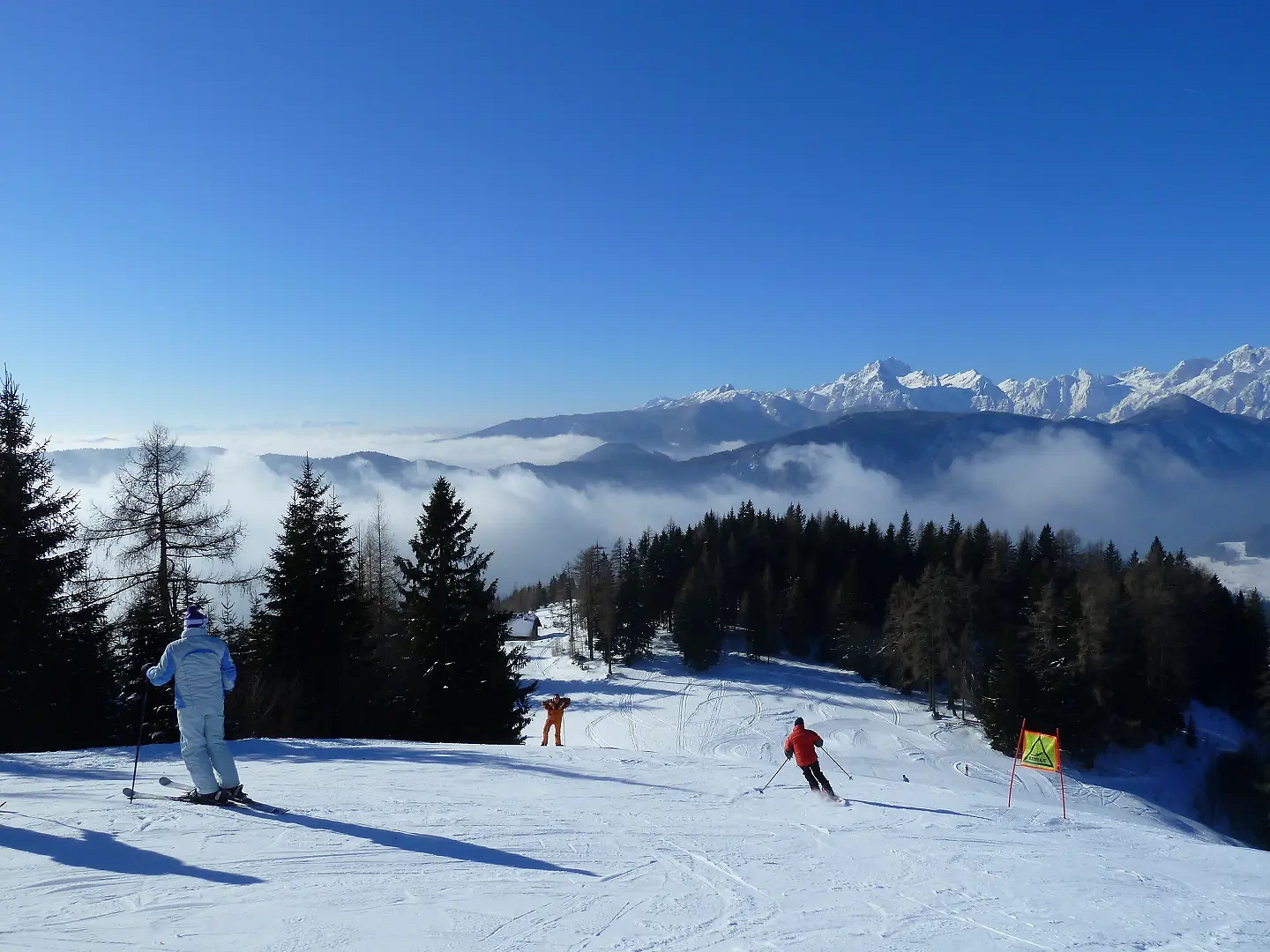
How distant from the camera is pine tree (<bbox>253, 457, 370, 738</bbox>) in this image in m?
24.0

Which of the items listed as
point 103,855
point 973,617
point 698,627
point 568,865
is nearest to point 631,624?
point 698,627

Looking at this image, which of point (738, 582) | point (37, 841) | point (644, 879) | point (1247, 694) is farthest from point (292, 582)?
point (1247, 694)

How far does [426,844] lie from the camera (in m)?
7.87

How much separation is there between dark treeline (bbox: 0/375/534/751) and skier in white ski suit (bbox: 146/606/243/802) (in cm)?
1204

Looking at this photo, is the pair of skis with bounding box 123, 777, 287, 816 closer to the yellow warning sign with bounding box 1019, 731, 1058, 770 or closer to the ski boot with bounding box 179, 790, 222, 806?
the ski boot with bounding box 179, 790, 222, 806

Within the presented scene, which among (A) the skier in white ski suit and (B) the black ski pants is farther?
(B) the black ski pants

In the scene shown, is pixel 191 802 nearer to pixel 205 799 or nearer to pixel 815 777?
pixel 205 799

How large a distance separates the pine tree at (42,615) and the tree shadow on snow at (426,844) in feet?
47.4

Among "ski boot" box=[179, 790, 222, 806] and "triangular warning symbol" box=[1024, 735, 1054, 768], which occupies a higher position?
"ski boot" box=[179, 790, 222, 806]

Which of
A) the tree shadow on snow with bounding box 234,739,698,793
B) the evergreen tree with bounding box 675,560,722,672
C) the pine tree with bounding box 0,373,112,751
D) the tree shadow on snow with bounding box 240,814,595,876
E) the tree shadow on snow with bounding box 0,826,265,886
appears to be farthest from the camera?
the evergreen tree with bounding box 675,560,722,672

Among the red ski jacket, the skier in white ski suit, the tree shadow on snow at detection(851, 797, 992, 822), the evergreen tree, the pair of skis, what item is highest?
the skier in white ski suit

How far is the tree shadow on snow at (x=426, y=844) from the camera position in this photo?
7.48 metres

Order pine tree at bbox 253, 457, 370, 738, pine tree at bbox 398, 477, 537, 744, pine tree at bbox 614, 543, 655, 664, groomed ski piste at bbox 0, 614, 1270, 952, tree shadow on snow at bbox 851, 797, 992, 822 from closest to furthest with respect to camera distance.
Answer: groomed ski piste at bbox 0, 614, 1270, 952
tree shadow on snow at bbox 851, 797, 992, 822
pine tree at bbox 398, 477, 537, 744
pine tree at bbox 253, 457, 370, 738
pine tree at bbox 614, 543, 655, 664

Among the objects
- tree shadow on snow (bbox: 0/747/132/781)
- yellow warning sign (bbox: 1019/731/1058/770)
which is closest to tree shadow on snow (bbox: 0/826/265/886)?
tree shadow on snow (bbox: 0/747/132/781)
